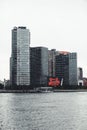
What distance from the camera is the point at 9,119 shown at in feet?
301

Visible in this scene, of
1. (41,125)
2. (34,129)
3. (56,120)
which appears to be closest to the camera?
(34,129)

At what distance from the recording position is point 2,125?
81125 millimetres

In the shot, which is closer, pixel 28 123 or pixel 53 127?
pixel 53 127

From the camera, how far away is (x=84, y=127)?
75.9 m

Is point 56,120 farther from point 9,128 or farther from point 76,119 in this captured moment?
point 9,128

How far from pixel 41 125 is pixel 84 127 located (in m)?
8.58

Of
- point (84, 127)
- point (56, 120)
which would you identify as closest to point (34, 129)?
point (84, 127)

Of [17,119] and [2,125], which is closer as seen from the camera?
[2,125]

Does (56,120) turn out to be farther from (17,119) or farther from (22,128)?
(22,128)

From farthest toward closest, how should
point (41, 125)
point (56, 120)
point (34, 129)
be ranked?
point (56, 120), point (41, 125), point (34, 129)

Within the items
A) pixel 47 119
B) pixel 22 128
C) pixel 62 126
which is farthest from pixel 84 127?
pixel 47 119

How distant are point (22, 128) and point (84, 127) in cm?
1076

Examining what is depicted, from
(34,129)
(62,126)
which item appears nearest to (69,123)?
(62,126)

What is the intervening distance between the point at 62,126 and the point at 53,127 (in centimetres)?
189
